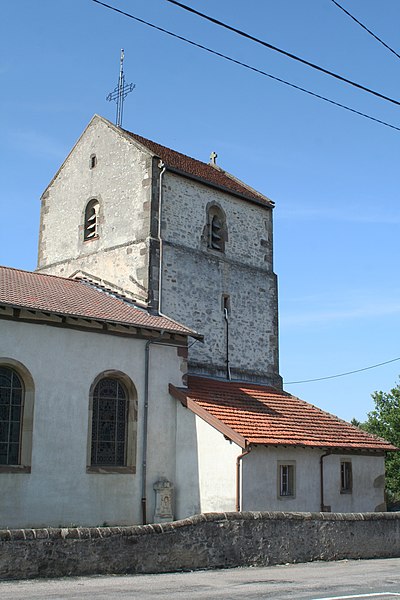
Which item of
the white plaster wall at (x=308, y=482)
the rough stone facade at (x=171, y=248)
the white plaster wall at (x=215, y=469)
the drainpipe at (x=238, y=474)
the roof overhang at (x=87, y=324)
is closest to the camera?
the roof overhang at (x=87, y=324)

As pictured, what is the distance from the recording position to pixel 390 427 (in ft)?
148

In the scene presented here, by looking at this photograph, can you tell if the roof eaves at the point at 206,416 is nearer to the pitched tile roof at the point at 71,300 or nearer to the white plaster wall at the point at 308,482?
the white plaster wall at the point at 308,482

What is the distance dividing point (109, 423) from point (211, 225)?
28.3 feet

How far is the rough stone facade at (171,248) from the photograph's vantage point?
74.4 ft

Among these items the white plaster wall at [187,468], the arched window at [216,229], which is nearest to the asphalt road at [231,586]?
the white plaster wall at [187,468]

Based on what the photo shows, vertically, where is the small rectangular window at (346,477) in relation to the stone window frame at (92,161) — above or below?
below

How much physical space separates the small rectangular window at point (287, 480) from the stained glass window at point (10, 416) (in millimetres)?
6615

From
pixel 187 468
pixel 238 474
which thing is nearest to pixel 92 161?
pixel 187 468

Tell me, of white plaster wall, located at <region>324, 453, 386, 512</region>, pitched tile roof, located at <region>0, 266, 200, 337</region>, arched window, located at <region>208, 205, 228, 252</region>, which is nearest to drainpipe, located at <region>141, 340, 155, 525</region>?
pitched tile roof, located at <region>0, 266, 200, 337</region>

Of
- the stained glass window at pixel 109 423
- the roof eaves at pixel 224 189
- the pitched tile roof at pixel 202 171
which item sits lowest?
the stained glass window at pixel 109 423

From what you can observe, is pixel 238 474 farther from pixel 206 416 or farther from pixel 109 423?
pixel 109 423

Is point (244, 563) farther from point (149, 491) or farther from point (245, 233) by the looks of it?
point (245, 233)

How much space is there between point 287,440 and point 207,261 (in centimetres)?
719

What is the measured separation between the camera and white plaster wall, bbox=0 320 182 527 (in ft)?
54.9
